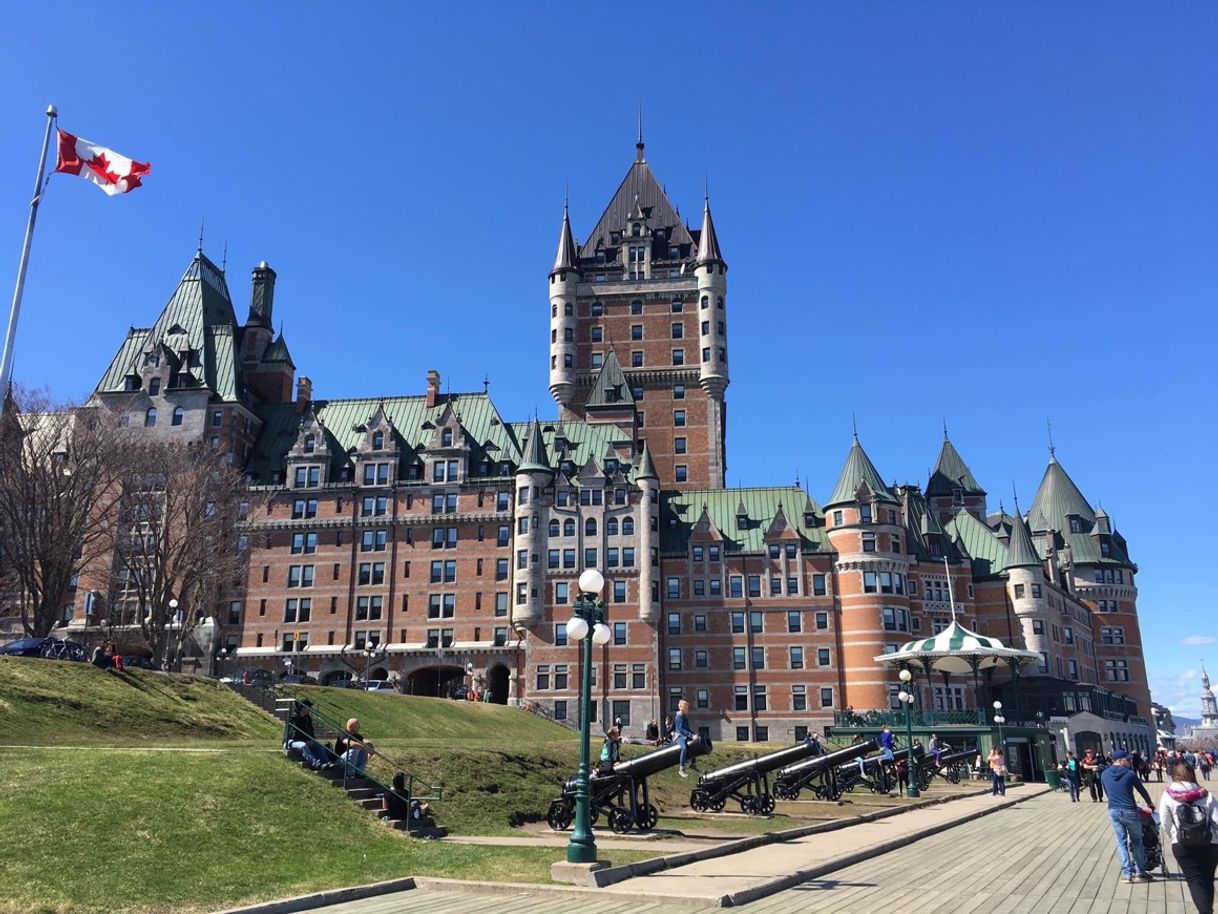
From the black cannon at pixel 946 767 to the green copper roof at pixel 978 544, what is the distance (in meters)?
29.0

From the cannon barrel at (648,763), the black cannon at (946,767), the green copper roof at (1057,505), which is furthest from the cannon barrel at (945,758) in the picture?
the green copper roof at (1057,505)

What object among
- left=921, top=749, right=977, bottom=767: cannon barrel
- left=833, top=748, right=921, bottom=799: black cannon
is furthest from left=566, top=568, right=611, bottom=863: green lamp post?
left=921, top=749, right=977, bottom=767: cannon barrel

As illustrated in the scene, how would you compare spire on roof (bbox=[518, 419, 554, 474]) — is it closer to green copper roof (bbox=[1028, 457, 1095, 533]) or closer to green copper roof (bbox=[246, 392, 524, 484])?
green copper roof (bbox=[246, 392, 524, 484])

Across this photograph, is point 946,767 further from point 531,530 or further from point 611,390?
point 611,390

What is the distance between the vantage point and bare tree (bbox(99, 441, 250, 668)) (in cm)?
5928

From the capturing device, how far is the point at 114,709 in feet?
118

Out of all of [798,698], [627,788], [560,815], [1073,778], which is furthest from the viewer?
[798,698]

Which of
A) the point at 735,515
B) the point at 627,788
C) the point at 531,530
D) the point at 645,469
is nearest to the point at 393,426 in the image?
the point at 531,530

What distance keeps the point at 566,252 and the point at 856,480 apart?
39.4 metres

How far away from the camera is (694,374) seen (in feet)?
323

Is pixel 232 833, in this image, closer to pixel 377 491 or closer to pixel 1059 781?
pixel 1059 781

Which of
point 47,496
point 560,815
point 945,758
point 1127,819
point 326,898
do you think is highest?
point 47,496

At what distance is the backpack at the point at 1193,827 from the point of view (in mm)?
12797

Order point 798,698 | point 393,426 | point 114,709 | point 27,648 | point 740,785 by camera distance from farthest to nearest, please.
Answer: point 393,426 → point 798,698 → point 27,648 → point 114,709 → point 740,785
